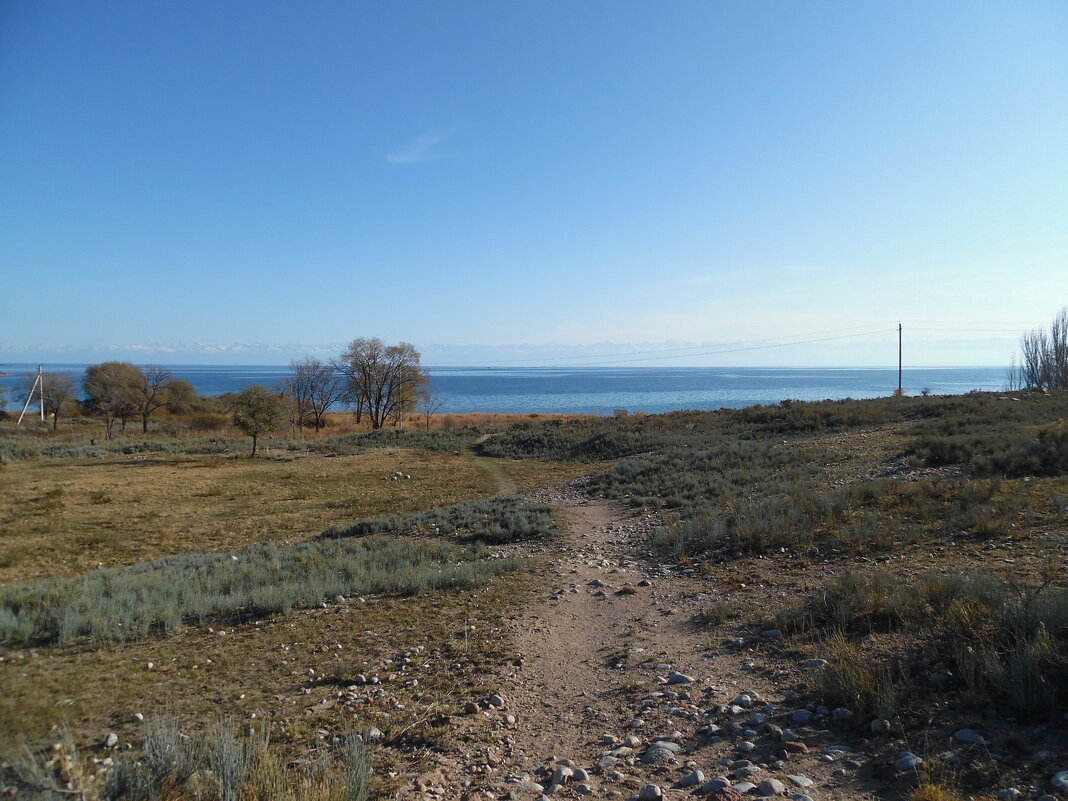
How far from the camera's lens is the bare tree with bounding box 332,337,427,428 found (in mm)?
62531

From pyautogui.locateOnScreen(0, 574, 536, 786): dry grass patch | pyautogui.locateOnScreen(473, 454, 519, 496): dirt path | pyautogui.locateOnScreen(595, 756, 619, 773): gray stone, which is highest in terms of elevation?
pyautogui.locateOnScreen(595, 756, 619, 773): gray stone

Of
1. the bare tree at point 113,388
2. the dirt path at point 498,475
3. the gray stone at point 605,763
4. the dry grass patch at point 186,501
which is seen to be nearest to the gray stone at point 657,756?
the gray stone at point 605,763

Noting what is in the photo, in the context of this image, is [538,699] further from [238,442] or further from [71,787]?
[238,442]

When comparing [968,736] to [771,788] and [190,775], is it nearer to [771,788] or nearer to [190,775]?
[771,788]

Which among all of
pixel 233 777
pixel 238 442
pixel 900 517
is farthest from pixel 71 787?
pixel 238 442

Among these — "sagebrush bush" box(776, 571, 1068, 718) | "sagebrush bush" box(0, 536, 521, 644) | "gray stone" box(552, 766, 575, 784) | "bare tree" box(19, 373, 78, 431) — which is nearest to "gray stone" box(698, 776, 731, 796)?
"gray stone" box(552, 766, 575, 784)

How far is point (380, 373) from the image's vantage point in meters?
62.8

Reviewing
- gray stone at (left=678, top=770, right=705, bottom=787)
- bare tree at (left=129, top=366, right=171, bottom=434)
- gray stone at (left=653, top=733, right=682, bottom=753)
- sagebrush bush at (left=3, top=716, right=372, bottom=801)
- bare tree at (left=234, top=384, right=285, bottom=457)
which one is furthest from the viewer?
bare tree at (left=129, top=366, right=171, bottom=434)

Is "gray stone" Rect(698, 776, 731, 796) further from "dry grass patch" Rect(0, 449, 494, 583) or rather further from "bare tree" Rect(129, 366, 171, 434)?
"bare tree" Rect(129, 366, 171, 434)

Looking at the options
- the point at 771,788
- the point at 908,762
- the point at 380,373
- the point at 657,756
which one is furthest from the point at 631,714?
the point at 380,373

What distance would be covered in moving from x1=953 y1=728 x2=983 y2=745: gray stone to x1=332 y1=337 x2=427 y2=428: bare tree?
60782 millimetres

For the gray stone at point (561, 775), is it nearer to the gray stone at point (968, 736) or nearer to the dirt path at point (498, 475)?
the gray stone at point (968, 736)

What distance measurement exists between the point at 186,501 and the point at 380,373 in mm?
42439

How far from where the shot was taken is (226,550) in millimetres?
14219
